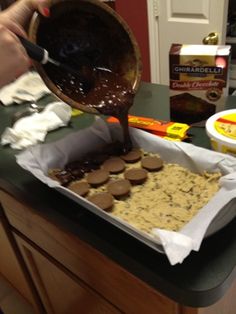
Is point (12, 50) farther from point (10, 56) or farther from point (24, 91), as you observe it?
point (24, 91)

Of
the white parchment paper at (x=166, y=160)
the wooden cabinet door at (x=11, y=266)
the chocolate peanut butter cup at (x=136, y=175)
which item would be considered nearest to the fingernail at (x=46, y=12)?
the white parchment paper at (x=166, y=160)

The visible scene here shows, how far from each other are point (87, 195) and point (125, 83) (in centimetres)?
28

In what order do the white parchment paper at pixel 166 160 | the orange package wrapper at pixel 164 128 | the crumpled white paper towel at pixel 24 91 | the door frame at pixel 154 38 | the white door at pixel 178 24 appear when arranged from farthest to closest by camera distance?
1. the door frame at pixel 154 38
2. the white door at pixel 178 24
3. the crumpled white paper towel at pixel 24 91
4. the orange package wrapper at pixel 164 128
5. the white parchment paper at pixel 166 160

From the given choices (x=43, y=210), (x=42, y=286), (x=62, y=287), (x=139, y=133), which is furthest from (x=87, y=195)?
(x=42, y=286)

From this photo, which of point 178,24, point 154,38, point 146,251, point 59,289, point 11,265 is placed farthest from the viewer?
point 154,38

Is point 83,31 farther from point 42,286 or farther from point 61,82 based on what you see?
point 42,286

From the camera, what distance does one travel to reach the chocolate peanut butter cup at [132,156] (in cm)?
72

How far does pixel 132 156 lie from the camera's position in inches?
28.6

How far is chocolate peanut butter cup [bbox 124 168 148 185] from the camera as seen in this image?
649 millimetres

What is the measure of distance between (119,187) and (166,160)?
138 mm

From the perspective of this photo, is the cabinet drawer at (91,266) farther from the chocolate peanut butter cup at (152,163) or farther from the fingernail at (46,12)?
the fingernail at (46,12)

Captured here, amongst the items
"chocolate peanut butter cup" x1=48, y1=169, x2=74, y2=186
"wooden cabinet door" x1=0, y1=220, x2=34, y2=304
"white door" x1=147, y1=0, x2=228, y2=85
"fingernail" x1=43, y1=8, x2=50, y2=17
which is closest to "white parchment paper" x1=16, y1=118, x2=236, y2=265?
"chocolate peanut butter cup" x1=48, y1=169, x2=74, y2=186

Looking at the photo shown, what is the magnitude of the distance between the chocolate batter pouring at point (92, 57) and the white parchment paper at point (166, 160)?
6 centimetres

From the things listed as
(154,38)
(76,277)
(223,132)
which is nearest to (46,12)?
(223,132)
